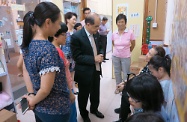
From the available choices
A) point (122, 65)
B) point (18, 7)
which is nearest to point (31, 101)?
point (122, 65)

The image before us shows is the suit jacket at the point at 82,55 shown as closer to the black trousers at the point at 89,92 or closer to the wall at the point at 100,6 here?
the black trousers at the point at 89,92

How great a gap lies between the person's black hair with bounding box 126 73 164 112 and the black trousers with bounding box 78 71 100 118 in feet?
2.93

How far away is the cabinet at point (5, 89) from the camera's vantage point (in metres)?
1.87

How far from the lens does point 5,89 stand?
2.02 meters

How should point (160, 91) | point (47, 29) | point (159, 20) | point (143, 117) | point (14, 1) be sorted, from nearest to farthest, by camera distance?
point (143, 117)
point (47, 29)
point (160, 91)
point (14, 1)
point (159, 20)

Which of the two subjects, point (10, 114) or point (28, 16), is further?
point (10, 114)

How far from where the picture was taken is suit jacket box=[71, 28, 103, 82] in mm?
1740

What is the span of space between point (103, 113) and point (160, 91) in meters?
1.38

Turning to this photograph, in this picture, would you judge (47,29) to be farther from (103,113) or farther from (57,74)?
(103,113)

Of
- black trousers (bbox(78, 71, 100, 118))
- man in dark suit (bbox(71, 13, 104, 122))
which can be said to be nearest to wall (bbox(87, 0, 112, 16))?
man in dark suit (bbox(71, 13, 104, 122))

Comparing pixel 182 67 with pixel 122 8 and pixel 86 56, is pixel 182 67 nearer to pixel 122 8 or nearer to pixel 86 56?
pixel 86 56

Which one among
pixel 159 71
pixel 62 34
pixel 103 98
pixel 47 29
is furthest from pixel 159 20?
pixel 47 29

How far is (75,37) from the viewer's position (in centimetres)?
174

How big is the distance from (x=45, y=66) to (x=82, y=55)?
960 millimetres
